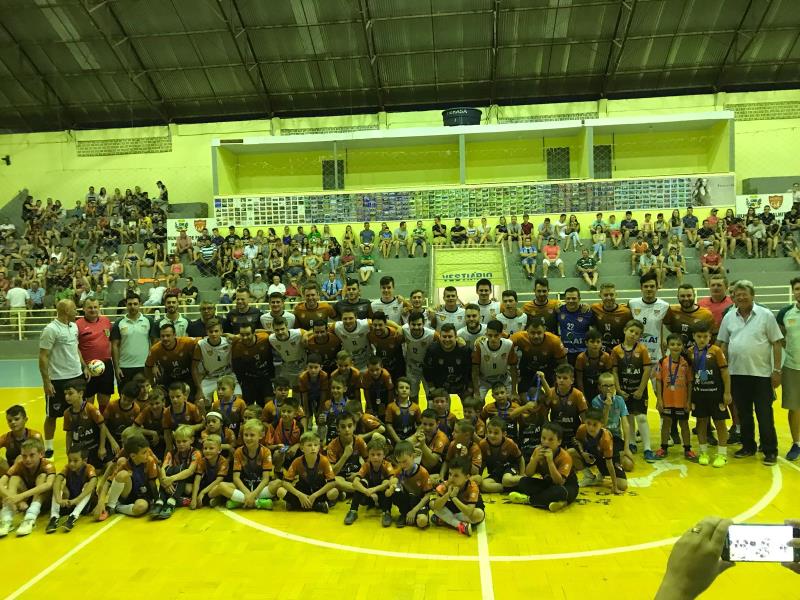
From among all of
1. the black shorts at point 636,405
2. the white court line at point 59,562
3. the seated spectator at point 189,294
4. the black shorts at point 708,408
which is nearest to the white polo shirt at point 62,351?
the white court line at point 59,562

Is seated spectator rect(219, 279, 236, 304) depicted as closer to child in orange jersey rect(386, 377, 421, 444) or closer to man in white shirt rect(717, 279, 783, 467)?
child in orange jersey rect(386, 377, 421, 444)

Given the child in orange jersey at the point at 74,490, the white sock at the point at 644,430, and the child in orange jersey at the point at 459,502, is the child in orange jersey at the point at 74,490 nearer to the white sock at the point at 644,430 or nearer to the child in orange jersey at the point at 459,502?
the child in orange jersey at the point at 459,502

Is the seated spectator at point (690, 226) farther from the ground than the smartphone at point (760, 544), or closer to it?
farther from the ground

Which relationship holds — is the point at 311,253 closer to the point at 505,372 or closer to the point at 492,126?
the point at 492,126

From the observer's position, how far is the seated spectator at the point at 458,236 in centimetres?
2203

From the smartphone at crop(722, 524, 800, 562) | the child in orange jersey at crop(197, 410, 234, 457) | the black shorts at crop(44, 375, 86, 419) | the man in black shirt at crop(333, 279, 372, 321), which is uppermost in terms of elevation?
the man in black shirt at crop(333, 279, 372, 321)

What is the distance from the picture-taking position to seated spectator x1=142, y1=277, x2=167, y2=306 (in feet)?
62.4

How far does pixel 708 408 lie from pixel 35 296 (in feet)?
65.3

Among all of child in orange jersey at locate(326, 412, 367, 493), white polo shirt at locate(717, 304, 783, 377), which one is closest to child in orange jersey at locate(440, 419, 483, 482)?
child in orange jersey at locate(326, 412, 367, 493)

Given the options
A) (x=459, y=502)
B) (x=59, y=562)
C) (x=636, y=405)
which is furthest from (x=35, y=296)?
(x=636, y=405)

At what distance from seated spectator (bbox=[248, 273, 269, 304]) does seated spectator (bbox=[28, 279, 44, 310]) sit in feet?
23.5

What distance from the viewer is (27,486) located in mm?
6797

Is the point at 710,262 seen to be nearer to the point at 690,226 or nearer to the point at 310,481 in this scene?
the point at 690,226

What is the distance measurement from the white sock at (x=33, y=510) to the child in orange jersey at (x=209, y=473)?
155cm
